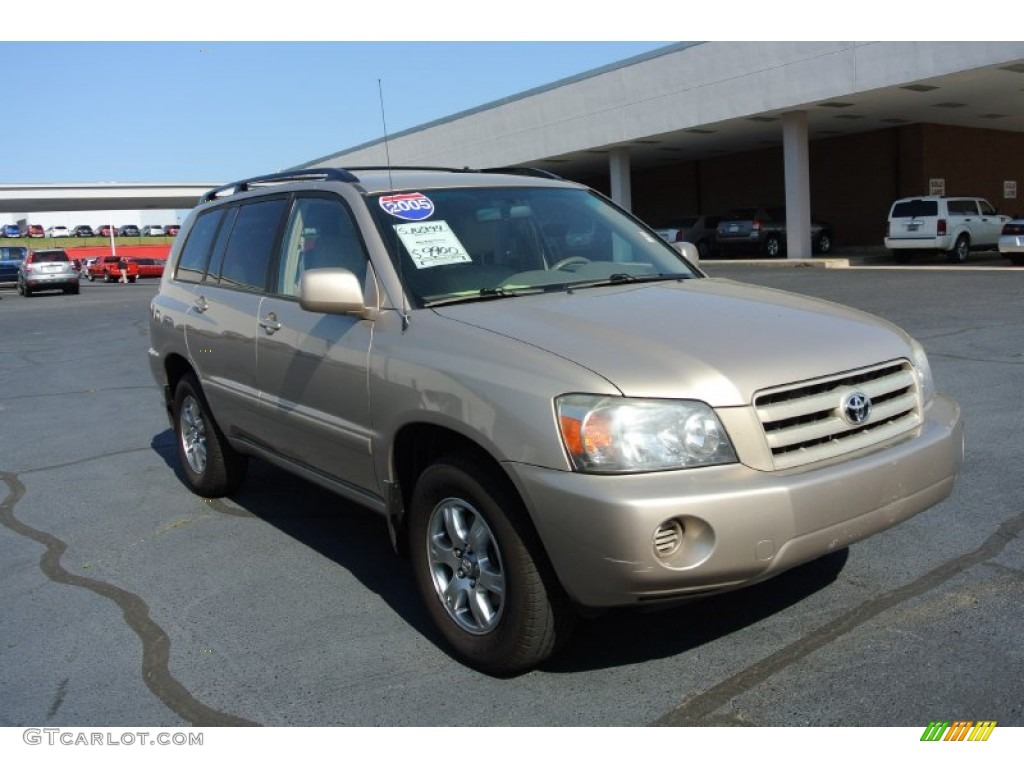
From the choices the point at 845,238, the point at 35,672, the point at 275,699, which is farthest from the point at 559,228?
the point at 845,238

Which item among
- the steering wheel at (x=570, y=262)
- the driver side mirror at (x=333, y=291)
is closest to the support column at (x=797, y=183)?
the steering wheel at (x=570, y=262)

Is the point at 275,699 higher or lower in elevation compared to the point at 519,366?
lower

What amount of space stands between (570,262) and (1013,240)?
2164 cm

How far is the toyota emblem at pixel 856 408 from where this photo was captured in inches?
136

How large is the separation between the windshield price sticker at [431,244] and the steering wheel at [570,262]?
19.1 inches

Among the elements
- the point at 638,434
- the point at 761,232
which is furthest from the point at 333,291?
the point at 761,232

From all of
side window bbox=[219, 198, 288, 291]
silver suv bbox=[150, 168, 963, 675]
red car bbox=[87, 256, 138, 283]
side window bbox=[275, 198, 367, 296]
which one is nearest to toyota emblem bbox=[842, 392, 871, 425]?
silver suv bbox=[150, 168, 963, 675]

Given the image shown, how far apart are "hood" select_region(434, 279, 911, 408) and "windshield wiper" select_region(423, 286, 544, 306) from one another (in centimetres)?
7

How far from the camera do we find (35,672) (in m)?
3.81

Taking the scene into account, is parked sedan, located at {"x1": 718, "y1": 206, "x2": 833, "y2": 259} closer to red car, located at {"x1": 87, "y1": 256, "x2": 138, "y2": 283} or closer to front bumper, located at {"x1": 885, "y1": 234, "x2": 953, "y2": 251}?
front bumper, located at {"x1": 885, "y1": 234, "x2": 953, "y2": 251}

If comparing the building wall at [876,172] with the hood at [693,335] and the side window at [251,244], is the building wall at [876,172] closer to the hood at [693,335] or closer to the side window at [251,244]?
the side window at [251,244]

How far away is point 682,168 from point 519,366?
38.8 meters

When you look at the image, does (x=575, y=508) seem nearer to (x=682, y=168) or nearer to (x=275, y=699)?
(x=275, y=699)
